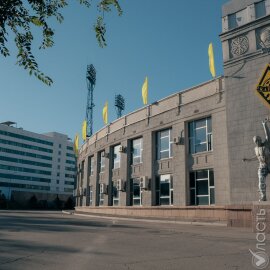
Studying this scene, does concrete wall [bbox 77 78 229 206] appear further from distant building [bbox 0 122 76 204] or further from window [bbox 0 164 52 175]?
window [bbox 0 164 52 175]

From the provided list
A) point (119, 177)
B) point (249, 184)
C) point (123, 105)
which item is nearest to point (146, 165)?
point (119, 177)

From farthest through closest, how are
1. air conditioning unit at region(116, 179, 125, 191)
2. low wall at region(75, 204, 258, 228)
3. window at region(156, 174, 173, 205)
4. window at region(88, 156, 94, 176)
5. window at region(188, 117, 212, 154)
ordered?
1. window at region(88, 156, 94, 176)
2. air conditioning unit at region(116, 179, 125, 191)
3. window at region(156, 174, 173, 205)
4. window at region(188, 117, 212, 154)
5. low wall at region(75, 204, 258, 228)

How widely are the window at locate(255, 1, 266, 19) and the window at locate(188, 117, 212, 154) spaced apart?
7.36 m

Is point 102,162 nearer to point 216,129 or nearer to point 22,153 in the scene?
point 216,129

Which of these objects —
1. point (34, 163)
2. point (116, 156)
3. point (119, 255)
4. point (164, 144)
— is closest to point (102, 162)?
point (116, 156)

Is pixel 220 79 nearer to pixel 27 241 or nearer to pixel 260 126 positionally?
pixel 260 126

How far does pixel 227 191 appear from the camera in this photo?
72.1ft

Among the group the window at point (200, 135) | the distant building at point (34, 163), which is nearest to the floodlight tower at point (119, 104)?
the distant building at point (34, 163)

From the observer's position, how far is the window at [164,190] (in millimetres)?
27047

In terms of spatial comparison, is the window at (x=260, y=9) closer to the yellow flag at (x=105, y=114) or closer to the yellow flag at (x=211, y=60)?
the yellow flag at (x=211, y=60)

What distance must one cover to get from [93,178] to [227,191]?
71.8 ft

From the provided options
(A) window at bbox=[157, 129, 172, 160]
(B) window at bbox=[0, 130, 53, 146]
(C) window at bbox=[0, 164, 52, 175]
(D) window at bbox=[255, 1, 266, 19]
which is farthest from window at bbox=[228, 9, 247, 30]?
(C) window at bbox=[0, 164, 52, 175]

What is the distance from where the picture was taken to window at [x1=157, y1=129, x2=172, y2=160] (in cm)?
2797

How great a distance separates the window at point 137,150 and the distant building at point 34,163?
62879mm
